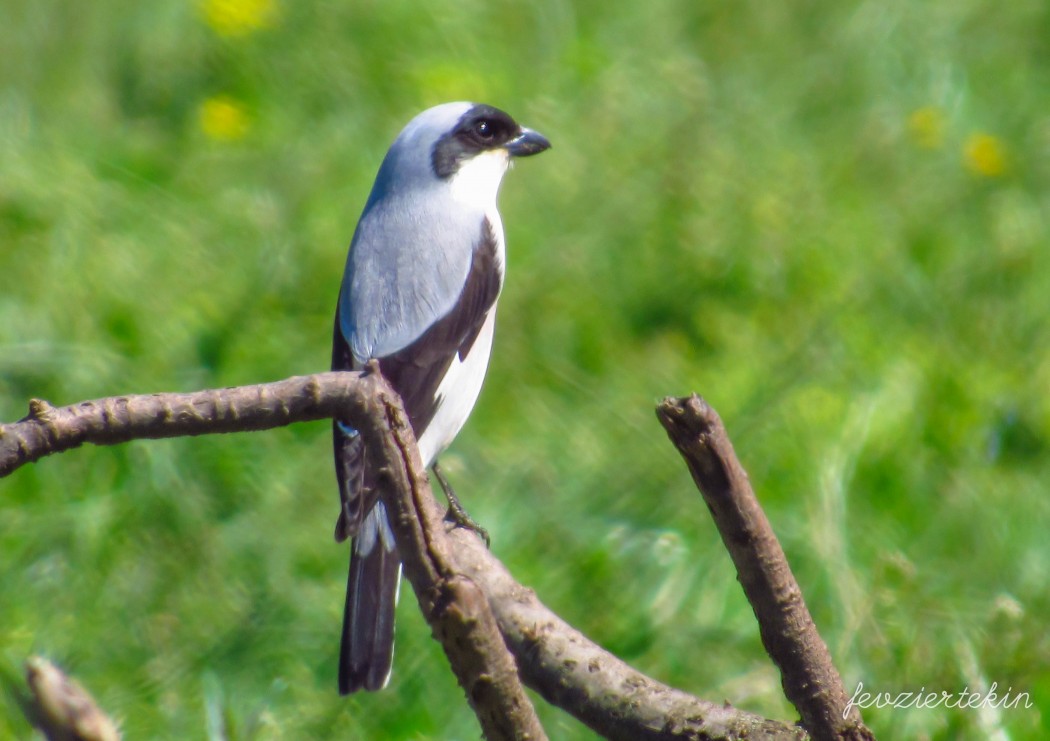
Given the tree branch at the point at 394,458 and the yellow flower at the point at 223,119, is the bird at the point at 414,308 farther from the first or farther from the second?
the yellow flower at the point at 223,119

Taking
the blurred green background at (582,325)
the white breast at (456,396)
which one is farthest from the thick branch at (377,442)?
the white breast at (456,396)

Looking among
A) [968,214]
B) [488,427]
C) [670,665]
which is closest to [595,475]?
[488,427]

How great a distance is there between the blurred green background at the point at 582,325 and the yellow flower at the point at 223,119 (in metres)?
0.02

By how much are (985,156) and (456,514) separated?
3.11m

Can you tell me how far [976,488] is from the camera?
163 inches

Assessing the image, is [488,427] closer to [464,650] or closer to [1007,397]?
[1007,397]

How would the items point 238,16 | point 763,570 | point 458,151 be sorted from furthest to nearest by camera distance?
1. point 238,16
2. point 458,151
3. point 763,570

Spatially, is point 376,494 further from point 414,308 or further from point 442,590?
point 442,590

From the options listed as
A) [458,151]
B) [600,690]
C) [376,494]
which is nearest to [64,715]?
[600,690]

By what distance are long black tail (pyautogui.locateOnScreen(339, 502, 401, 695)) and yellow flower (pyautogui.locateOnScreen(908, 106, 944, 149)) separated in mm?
3461

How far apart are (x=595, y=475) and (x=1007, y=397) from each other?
1.45 metres

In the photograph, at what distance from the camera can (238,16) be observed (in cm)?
607

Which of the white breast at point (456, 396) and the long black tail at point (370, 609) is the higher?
the white breast at point (456, 396)

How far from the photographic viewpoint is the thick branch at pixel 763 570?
1.68m
